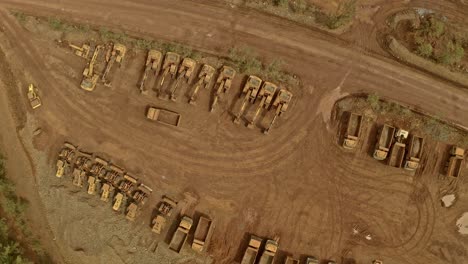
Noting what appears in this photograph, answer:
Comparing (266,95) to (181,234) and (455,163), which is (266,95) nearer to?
(181,234)

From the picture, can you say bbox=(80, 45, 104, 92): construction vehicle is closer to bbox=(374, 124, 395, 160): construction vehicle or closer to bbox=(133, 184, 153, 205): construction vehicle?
bbox=(133, 184, 153, 205): construction vehicle

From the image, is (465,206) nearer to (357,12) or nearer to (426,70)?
(426,70)

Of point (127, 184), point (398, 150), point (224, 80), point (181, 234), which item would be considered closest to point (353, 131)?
point (398, 150)

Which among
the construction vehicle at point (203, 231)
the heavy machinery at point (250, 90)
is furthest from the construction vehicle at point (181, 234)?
the heavy machinery at point (250, 90)

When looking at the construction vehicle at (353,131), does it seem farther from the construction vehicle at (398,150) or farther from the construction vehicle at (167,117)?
the construction vehicle at (167,117)

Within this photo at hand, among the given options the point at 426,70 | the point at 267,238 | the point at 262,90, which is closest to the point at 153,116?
the point at 262,90

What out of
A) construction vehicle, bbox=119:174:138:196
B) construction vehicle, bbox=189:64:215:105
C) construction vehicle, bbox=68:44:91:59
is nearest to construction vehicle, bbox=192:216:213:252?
construction vehicle, bbox=119:174:138:196

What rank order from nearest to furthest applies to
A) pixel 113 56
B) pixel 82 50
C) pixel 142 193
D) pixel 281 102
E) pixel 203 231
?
pixel 203 231, pixel 142 193, pixel 281 102, pixel 113 56, pixel 82 50
